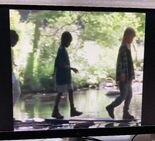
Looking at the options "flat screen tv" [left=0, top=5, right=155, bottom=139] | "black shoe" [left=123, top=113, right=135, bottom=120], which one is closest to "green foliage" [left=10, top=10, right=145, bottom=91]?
"flat screen tv" [left=0, top=5, right=155, bottom=139]

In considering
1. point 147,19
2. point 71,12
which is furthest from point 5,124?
point 147,19

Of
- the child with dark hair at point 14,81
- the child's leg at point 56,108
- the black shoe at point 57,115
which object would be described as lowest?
the black shoe at point 57,115

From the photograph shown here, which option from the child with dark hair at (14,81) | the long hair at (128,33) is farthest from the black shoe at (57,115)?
the long hair at (128,33)

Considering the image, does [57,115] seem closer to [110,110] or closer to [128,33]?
[110,110]

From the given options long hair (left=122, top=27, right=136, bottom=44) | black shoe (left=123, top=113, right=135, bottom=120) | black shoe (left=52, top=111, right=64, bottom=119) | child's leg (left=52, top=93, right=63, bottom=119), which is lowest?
black shoe (left=123, top=113, right=135, bottom=120)

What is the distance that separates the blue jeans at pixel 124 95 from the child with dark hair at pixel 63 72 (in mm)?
137

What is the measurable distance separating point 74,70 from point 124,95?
186 millimetres

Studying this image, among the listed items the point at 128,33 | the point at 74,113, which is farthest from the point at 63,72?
the point at 128,33

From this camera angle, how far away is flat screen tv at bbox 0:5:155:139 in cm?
96

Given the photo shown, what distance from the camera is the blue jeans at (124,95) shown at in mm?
1024

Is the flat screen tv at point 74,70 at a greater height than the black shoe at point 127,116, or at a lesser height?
greater

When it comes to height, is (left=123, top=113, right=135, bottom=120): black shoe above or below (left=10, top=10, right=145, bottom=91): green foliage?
below

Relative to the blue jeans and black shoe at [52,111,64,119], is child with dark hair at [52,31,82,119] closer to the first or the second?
black shoe at [52,111,64,119]

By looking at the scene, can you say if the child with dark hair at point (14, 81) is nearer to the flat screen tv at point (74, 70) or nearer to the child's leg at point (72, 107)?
the flat screen tv at point (74, 70)
